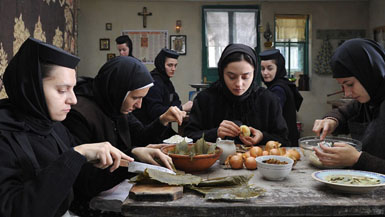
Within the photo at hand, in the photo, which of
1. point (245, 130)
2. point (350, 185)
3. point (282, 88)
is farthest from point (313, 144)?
point (282, 88)

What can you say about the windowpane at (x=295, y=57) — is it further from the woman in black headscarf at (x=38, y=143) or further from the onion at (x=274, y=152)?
the woman in black headscarf at (x=38, y=143)

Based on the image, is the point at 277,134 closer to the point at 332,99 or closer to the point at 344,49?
the point at 344,49

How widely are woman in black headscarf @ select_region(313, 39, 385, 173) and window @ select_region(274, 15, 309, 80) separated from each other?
632 cm

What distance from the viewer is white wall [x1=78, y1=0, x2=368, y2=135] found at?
27.3ft

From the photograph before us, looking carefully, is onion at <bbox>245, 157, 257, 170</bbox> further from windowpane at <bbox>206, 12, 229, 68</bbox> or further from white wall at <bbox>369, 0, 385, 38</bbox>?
white wall at <bbox>369, 0, 385, 38</bbox>

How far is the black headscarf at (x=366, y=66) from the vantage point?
6.77 ft

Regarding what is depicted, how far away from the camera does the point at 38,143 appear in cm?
151

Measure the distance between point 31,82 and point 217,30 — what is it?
286 inches

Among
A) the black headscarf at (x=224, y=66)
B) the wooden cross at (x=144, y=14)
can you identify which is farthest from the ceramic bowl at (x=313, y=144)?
the wooden cross at (x=144, y=14)

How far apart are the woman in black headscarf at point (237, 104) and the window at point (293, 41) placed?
5.92 m

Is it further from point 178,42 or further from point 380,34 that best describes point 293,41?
point 178,42

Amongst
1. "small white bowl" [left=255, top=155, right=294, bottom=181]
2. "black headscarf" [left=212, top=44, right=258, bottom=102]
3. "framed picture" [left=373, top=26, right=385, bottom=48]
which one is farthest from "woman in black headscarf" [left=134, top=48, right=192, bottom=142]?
"framed picture" [left=373, top=26, right=385, bottom=48]

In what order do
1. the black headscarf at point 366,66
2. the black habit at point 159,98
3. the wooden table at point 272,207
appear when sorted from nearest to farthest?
the wooden table at point 272,207, the black headscarf at point 366,66, the black habit at point 159,98

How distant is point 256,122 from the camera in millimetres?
2773
